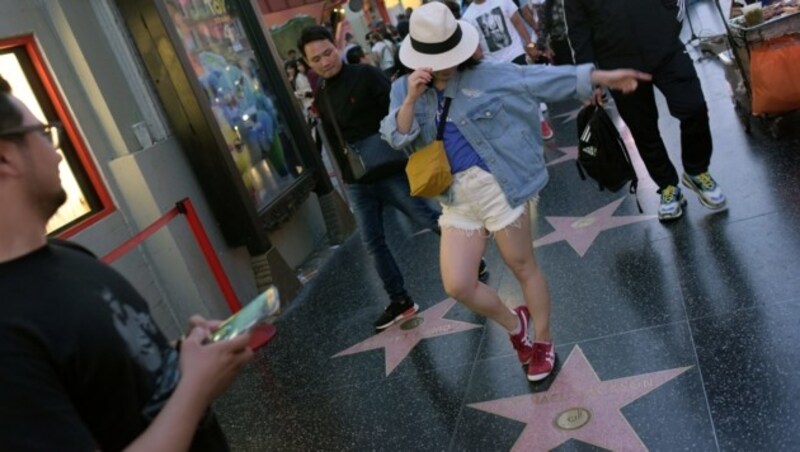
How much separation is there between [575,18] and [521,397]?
260 centimetres

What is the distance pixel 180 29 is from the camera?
246 inches

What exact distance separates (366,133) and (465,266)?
1581mm

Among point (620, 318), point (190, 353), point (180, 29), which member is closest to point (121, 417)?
point (190, 353)

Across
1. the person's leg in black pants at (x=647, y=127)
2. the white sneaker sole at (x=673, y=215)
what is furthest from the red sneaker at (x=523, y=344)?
the person's leg in black pants at (x=647, y=127)

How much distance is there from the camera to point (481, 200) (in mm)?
3352

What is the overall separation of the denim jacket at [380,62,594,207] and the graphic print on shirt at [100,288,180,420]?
6.19ft

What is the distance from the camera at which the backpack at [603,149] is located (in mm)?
4422

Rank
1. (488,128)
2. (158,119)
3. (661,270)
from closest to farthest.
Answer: (488,128)
(661,270)
(158,119)

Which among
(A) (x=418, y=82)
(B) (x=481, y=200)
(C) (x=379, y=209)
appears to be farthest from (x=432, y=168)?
(C) (x=379, y=209)

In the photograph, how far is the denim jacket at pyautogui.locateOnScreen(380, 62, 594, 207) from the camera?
10.8 ft

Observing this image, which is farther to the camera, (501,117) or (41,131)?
(501,117)

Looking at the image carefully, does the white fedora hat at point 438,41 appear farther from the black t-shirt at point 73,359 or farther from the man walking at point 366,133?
the black t-shirt at point 73,359

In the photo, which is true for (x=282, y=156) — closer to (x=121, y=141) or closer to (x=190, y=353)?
(x=121, y=141)

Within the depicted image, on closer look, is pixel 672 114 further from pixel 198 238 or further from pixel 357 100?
pixel 198 238
